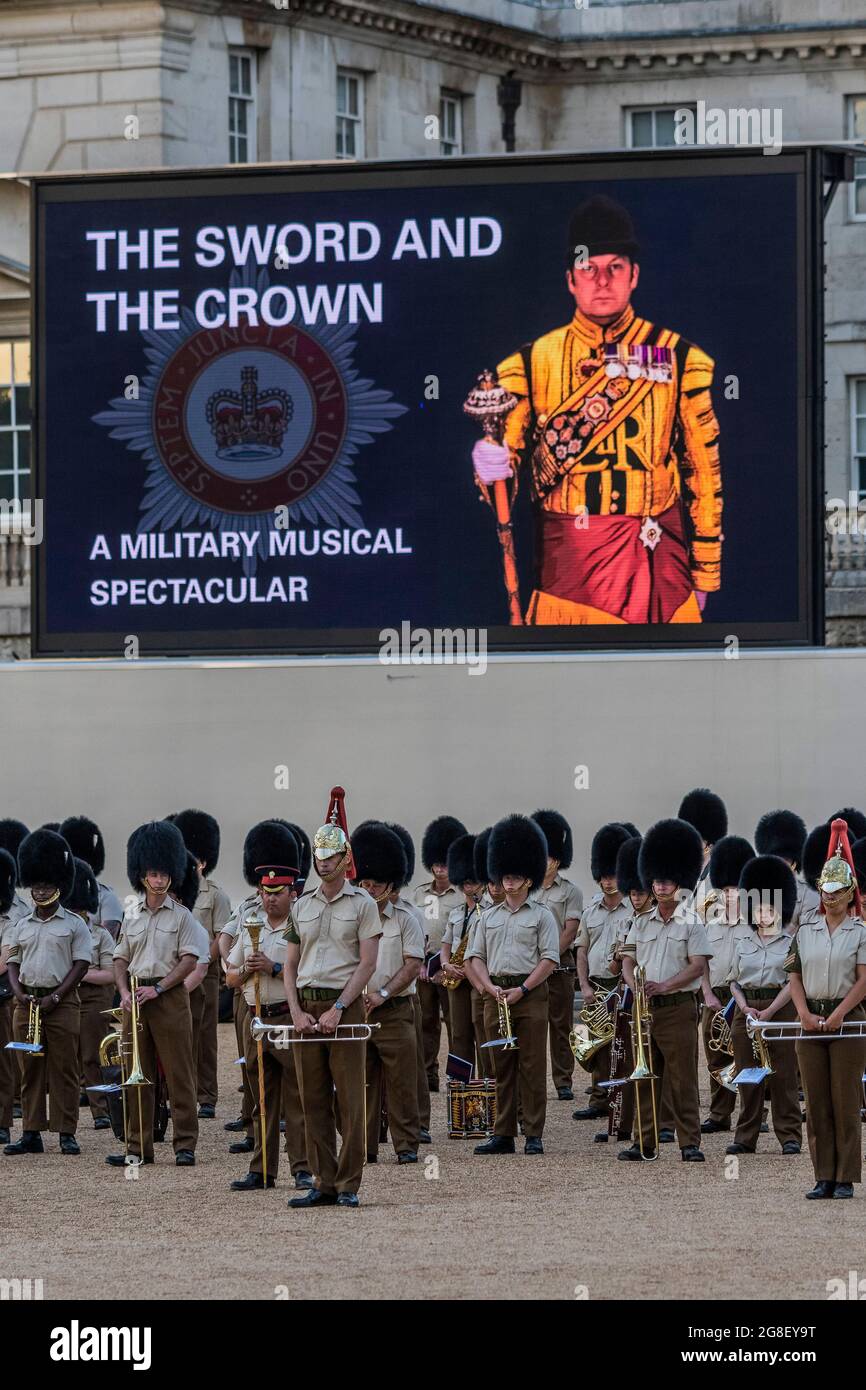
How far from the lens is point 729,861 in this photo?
56.4 ft

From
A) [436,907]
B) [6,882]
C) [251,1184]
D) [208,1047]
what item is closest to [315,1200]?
[251,1184]

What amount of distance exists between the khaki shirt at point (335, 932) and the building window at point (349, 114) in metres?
20.5

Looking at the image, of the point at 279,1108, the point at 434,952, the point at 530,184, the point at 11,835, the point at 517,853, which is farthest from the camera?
the point at 530,184

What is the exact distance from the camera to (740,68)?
117 ft

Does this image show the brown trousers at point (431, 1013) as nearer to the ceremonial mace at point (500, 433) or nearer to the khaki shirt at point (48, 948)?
the khaki shirt at point (48, 948)

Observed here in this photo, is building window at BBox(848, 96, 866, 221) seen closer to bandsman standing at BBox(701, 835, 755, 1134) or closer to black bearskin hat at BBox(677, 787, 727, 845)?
black bearskin hat at BBox(677, 787, 727, 845)

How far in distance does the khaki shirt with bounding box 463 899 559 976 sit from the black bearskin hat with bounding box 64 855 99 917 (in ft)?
8.21

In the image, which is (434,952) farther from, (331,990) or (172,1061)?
(331,990)

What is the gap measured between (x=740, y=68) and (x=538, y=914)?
21.5 m

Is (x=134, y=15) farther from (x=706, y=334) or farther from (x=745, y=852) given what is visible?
(x=745, y=852)

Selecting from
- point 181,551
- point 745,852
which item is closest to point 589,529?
point 181,551

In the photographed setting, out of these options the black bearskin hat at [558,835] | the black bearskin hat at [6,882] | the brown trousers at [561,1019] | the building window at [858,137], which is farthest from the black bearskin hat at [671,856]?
the building window at [858,137]

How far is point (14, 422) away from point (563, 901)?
45.5ft

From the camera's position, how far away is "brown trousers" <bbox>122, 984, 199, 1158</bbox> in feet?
49.6
